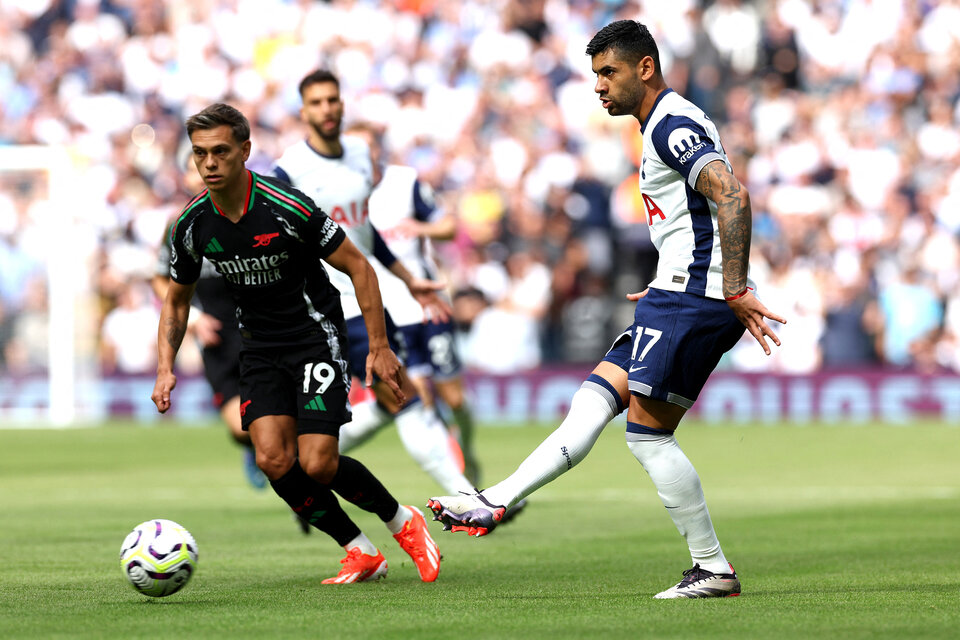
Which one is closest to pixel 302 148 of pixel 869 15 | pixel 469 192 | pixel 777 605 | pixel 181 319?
pixel 181 319

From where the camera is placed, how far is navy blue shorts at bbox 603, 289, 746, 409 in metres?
6.53

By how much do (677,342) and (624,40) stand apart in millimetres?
1360

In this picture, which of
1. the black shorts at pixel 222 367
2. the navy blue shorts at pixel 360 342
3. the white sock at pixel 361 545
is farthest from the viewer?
the black shorts at pixel 222 367

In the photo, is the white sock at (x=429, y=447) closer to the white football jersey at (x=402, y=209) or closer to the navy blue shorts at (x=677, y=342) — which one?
the white football jersey at (x=402, y=209)

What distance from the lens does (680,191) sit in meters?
6.62

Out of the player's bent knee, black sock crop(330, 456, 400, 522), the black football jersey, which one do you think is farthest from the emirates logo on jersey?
black sock crop(330, 456, 400, 522)

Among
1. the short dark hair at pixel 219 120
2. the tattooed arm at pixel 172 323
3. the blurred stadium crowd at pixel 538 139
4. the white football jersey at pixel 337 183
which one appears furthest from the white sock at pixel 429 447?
the blurred stadium crowd at pixel 538 139

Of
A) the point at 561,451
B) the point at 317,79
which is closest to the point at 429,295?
the point at 317,79

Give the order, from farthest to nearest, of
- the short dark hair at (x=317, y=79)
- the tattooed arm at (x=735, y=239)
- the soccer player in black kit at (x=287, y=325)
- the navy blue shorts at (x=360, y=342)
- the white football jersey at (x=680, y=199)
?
the navy blue shorts at (x=360, y=342)
the short dark hair at (x=317, y=79)
the soccer player in black kit at (x=287, y=325)
the white football jersey at (x=680, y=199)
the tattooed arm at (x=735, y=239)

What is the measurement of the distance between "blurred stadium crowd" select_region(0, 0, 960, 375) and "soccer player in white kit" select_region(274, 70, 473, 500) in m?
11.9

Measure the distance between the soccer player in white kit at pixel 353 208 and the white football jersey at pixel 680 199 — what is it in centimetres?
281

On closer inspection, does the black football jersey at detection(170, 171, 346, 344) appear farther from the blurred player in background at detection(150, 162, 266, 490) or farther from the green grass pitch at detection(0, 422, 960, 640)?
the blurred player in background at detection(150, 162, 266, 490)

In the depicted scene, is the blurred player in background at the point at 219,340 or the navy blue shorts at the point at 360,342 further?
the blurred player in background at the point at 219,340

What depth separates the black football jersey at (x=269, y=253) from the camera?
6.99m
